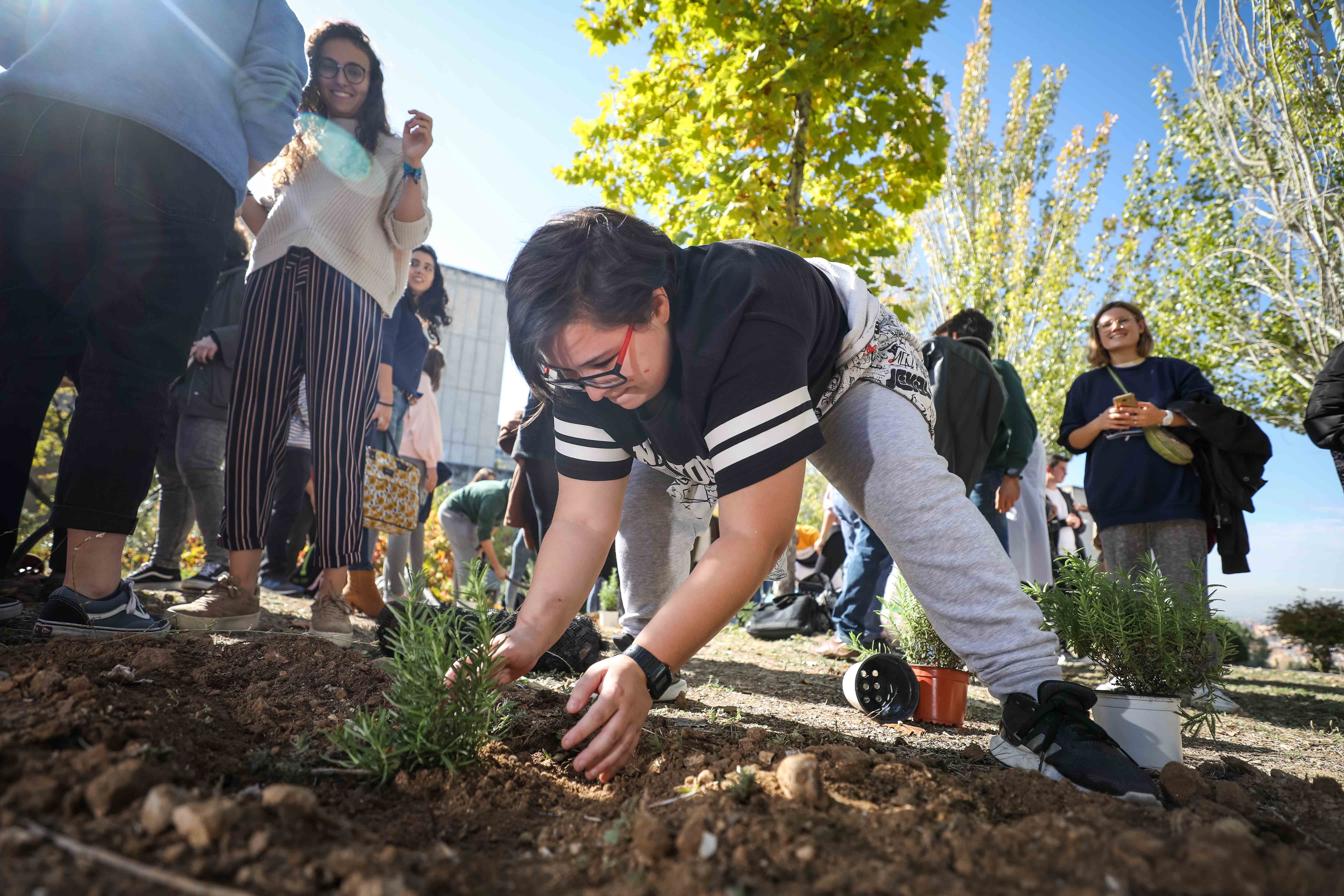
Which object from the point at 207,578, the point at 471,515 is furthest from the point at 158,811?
the point at 471,515

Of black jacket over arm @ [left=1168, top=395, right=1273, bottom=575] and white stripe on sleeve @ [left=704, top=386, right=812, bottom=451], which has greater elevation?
black jacket over arm @ [left=1168, top=395, right=1273, bottom=575]

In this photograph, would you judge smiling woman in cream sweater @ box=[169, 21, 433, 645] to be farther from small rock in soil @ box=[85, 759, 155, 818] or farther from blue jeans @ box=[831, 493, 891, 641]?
blue jeans @ box=[831, 493, 891, 641]

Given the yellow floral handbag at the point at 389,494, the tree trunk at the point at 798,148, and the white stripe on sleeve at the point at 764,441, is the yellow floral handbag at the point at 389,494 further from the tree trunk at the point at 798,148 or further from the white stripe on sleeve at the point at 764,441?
the tree trunk at the point at 798,148

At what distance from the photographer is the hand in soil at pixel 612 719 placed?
143cm

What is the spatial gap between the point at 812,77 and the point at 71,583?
5.02 metres

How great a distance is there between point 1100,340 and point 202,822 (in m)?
4.65

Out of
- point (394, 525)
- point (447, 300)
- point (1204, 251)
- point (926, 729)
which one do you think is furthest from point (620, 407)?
point (1204, 251)

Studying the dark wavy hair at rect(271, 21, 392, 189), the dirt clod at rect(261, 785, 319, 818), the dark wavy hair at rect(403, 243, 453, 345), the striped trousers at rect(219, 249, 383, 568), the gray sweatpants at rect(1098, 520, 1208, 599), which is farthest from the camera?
the dark wavy hair at rect(403, 243, 453, 345)

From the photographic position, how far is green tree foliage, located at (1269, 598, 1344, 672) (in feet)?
24.3

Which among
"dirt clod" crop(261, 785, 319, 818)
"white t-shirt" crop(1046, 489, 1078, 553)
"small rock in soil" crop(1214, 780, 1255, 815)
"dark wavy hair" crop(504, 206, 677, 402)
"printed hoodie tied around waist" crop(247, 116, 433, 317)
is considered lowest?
"dirt clod" crop(261, 785, 319, 818)

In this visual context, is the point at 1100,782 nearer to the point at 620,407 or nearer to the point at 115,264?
the point at 620,407

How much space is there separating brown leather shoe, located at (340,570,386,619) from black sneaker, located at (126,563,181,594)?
1.18 metres

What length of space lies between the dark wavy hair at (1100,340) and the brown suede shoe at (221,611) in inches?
174

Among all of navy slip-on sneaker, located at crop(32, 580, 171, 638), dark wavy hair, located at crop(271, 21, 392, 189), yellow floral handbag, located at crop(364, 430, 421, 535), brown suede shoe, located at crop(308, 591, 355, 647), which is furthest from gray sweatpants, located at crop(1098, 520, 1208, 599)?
navy slip-on sneaker, located at crop(32, 580, 171, 638)
